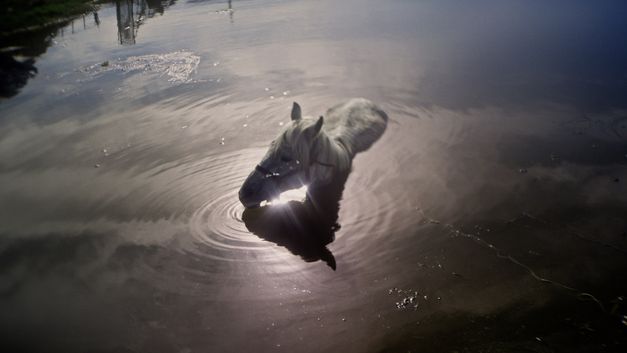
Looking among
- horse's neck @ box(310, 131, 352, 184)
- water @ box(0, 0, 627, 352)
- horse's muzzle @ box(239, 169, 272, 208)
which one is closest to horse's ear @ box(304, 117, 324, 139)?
horse's neck @ box(310, 131, 352, 184)

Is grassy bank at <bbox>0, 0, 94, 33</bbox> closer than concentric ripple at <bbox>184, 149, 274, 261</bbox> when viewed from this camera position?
No

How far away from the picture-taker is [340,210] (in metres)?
5.78

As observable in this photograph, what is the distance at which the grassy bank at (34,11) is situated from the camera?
21.5 m

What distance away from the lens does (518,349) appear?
11.4 feet

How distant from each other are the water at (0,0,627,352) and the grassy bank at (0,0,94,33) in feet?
40.1

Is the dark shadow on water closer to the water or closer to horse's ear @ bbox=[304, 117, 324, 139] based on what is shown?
the water

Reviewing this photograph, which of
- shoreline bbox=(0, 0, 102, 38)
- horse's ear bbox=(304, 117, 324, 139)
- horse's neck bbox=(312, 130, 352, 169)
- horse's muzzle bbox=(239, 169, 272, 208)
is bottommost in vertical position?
horse's muzzle bbox=(239, 169, 272, 208)

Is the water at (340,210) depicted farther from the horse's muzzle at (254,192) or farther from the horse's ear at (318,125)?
the horse's ear at (318,125)

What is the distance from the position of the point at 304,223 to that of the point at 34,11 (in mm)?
A: 26715

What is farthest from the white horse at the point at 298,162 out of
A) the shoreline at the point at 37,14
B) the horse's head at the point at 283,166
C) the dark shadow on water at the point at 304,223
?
the shoreline at the point at 37,14

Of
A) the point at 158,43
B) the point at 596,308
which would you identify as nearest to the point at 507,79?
the point at 596,308

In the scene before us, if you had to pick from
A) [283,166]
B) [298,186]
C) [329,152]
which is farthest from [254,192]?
[329,152]

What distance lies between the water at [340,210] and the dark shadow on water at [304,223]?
6cm

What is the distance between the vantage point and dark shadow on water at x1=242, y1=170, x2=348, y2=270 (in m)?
5.05
